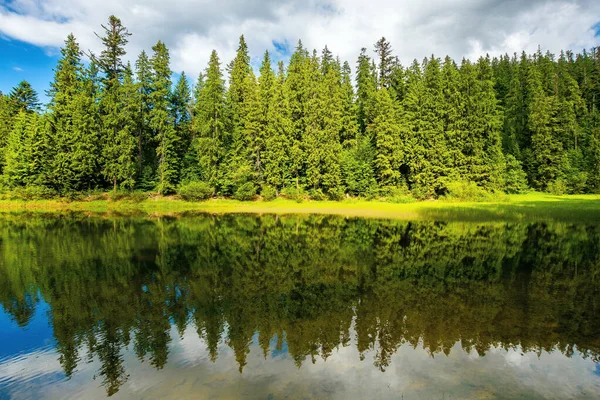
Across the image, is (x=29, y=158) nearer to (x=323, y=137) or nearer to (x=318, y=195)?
(x=318, y=195)

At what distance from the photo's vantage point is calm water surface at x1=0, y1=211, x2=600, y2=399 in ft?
21.0

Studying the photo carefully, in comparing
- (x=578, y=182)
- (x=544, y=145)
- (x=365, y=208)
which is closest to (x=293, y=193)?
(x=365, y=208)

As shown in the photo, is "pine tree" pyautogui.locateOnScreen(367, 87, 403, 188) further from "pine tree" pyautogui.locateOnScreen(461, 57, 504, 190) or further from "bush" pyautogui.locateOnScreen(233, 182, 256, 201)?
"bush" pyautogui.locateOnScreen(233, 182, 256, 201)

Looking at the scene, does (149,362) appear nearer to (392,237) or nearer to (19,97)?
(392,237)

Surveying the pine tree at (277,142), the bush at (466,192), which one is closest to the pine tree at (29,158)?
the pine tree at (277,142)

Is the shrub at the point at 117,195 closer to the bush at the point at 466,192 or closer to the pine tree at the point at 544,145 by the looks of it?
the bush at the point at 466,192

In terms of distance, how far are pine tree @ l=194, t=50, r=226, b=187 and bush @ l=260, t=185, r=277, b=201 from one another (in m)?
6.12

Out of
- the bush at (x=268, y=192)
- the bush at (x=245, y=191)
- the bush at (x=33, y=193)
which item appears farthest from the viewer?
the bush at (x=268, y=192)

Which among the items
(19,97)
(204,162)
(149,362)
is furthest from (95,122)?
(149,362)

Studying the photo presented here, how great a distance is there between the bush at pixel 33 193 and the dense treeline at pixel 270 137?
0.48m

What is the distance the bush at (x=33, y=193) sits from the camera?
43.5 meters

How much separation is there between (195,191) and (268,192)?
9745 mm

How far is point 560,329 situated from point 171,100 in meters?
56.5

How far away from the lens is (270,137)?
48906 mm
